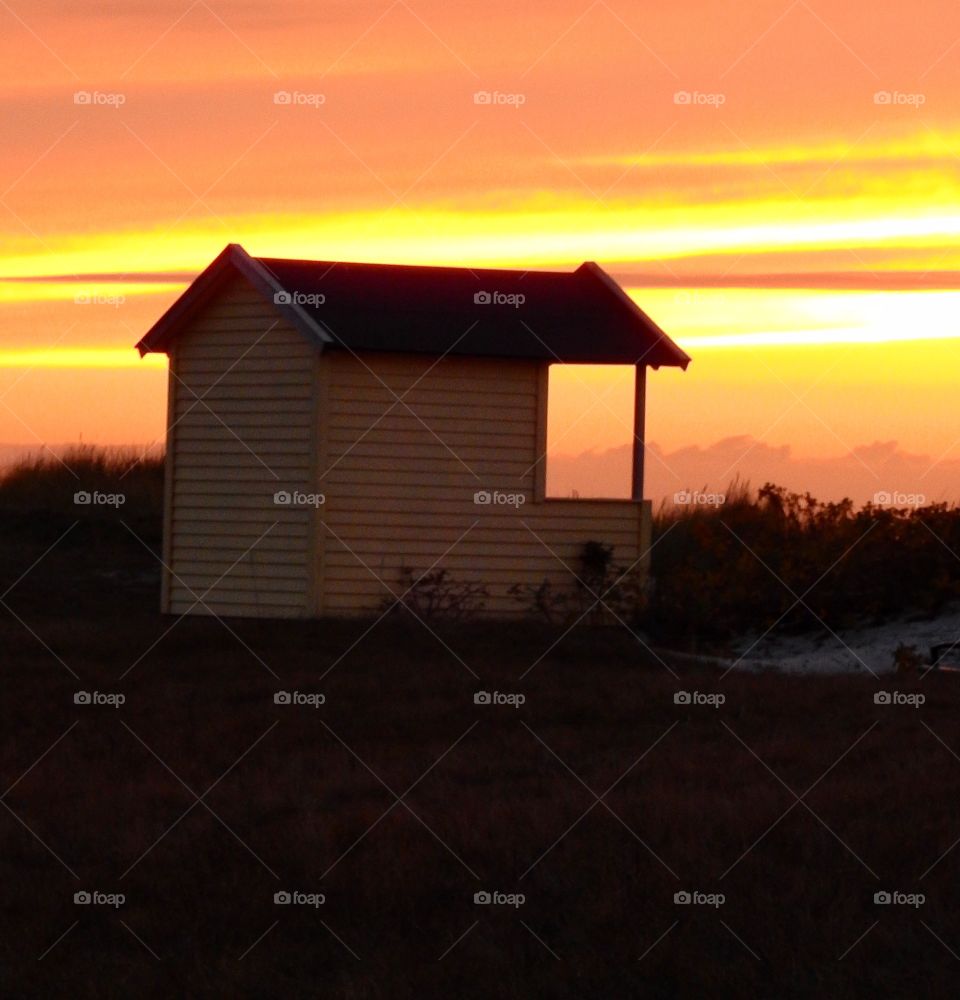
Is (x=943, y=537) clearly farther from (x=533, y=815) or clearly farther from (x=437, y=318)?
(x=533, y=815)

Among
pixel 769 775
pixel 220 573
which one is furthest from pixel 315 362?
pixel 769 775

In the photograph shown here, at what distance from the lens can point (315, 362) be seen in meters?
18.7

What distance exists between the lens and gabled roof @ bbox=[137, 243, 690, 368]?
745 inches

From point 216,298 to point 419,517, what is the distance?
12.0ft

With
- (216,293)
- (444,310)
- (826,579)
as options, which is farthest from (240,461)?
(826,579)

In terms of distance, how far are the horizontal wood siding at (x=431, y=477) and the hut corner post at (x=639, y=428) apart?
116cm

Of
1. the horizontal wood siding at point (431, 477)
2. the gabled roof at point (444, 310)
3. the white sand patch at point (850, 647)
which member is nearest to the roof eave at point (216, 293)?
the gabled roof at point (444, 310)

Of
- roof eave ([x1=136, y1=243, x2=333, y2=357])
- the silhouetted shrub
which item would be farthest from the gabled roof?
the silhouetted shrub

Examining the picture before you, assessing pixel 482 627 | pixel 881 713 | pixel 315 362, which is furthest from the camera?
pixel 315 362

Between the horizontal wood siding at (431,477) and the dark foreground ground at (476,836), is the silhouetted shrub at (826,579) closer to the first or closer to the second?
the horizontal wood siding at (431,477)

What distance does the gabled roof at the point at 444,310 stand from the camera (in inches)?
745

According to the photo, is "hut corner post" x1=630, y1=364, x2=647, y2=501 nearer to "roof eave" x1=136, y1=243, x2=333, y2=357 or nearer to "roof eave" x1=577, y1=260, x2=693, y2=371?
"roof eave" x1=577, y1=260, x2=693, y2=371

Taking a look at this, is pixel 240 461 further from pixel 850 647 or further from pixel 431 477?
pixel 850 647

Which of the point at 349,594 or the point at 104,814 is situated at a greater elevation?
the point at 349,594
